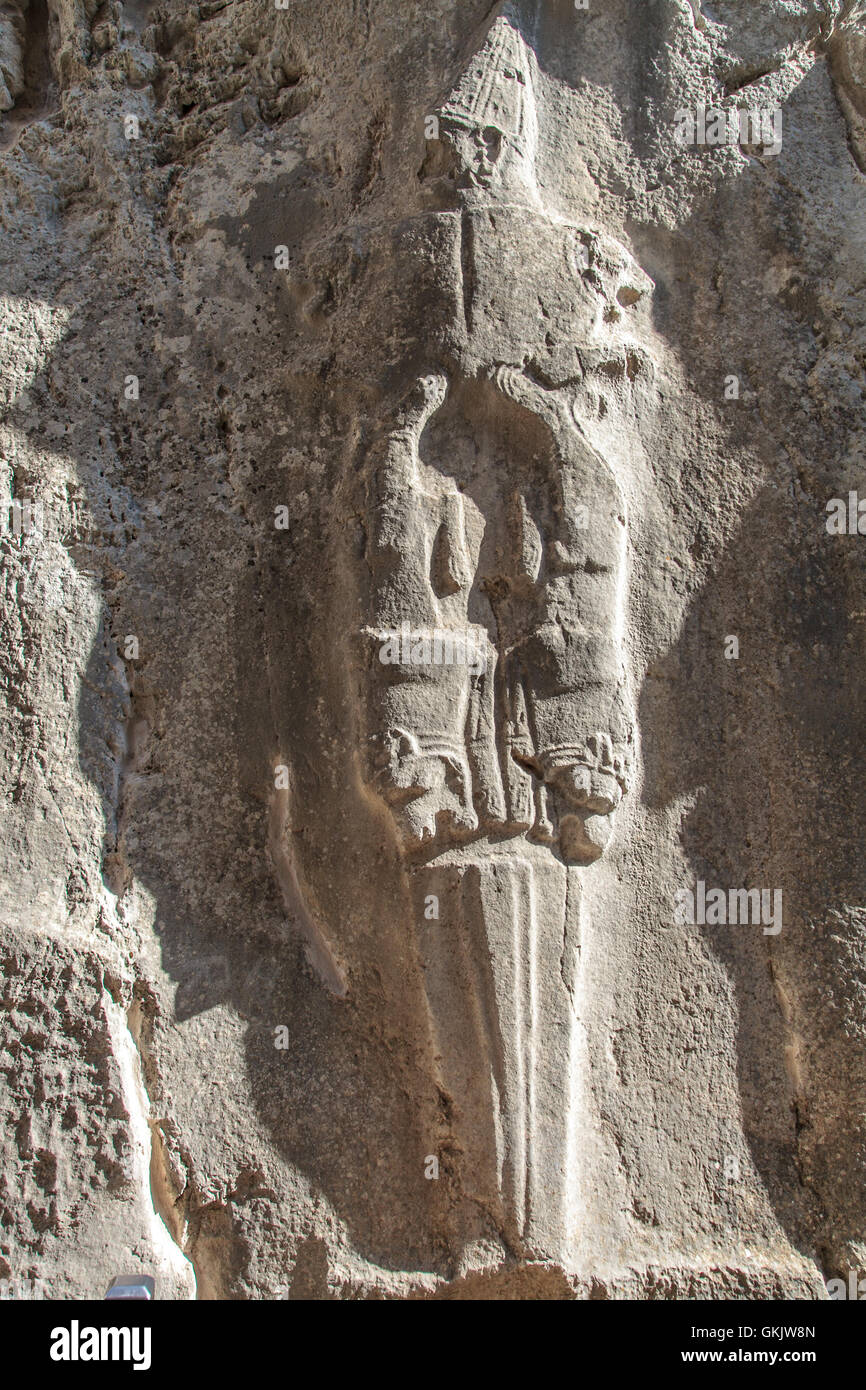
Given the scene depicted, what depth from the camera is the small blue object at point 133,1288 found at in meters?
3.09

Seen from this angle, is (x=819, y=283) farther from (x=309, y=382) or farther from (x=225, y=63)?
(x=225, y=63)

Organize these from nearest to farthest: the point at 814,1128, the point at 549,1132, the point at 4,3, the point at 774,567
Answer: the point at 549,1132
the point at 814,1128
the point at 774,567
the point at 4,3

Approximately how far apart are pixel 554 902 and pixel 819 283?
2.07 m

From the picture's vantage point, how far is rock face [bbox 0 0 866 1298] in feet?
10.8

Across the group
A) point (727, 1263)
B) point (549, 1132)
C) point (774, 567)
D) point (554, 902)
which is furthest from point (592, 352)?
point (727, 1263)

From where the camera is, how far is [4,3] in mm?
4395

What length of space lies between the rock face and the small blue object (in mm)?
130
